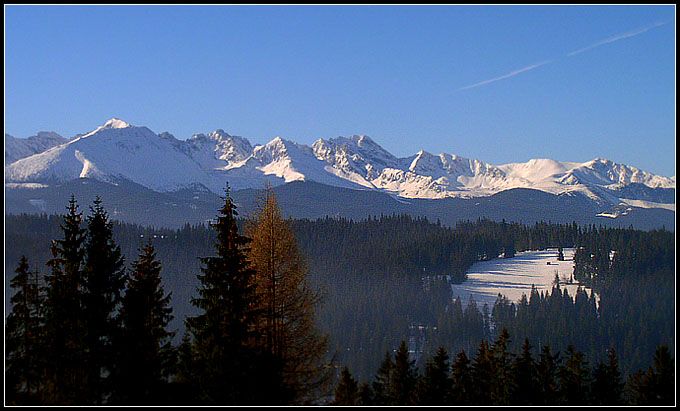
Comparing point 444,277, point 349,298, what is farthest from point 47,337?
point 444,277

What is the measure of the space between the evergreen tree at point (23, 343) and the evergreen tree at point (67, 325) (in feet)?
2.06

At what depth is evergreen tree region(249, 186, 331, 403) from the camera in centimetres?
2511

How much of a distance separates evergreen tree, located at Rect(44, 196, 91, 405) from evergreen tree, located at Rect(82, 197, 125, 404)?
0.25 meters

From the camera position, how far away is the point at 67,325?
2462cm

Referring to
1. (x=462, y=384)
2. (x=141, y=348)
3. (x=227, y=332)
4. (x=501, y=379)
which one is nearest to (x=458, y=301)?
(x=501, y=379)

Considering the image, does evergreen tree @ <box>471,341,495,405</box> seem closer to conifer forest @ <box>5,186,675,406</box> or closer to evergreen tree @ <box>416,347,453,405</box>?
conifer forest @ <box>5,186,675,406</box>

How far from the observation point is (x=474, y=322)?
126062 millimetres

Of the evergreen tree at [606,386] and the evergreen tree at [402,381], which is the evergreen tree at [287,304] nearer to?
the evergreen tree at [402,381]

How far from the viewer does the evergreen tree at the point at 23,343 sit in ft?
79.3

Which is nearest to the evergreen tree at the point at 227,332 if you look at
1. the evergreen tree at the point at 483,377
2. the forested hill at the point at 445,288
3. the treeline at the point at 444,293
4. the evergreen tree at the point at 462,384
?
the evergreen tree at the point at 462,384

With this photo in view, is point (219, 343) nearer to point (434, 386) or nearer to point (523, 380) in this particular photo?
point (434, 386)

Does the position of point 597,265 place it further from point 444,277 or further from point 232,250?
point 232,250

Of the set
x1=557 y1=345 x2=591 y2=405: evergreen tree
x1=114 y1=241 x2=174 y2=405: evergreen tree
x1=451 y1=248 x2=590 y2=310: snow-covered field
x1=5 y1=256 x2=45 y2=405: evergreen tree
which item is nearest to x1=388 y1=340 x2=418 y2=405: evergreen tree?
x1=557 y1=345 x2=591 y2=405: evergreen tree

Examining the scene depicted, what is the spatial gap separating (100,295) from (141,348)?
367 centimetres
